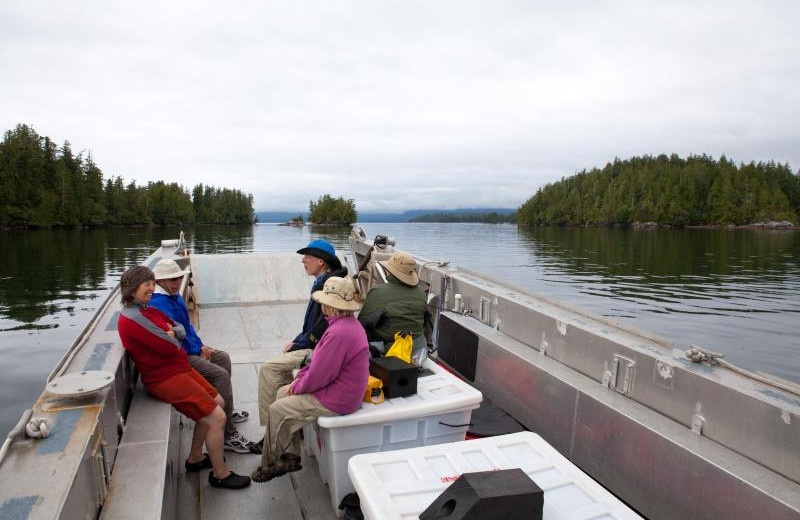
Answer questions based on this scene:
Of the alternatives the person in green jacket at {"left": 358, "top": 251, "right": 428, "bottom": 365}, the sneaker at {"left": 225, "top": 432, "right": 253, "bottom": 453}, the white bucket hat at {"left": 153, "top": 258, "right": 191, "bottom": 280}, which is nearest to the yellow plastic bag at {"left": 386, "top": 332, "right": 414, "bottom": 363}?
the person in green jacket at {"left": 358, "top": 251, "right": 428, "bottom": 365}

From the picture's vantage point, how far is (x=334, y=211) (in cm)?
13288

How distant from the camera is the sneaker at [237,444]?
3.29 meters

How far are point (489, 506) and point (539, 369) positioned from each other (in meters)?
2.10

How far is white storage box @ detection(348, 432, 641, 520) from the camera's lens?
157 centimetres

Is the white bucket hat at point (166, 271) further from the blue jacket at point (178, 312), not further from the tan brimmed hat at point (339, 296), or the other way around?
the tan brimmed hat at point (339, 296)

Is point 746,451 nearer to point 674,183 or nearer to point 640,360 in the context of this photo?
point 640,360

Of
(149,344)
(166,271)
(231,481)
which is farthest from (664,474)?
(166,271)

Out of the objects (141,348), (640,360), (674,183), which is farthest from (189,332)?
(674,183)

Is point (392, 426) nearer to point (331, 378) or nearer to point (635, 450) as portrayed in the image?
point (331, 378)

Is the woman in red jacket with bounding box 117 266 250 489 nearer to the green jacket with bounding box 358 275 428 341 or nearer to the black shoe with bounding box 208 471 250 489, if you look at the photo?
the black shoe with bounding box 208 471 250 489

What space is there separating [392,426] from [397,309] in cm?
92

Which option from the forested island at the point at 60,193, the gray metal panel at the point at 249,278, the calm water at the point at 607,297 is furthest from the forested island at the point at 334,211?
the gray metal panel at the point at 249,278

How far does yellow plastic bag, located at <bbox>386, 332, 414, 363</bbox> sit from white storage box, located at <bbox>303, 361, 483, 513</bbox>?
1.08ft

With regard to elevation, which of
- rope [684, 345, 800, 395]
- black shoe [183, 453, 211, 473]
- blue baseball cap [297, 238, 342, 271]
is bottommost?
black shoe [183, 453, 211, 473]
